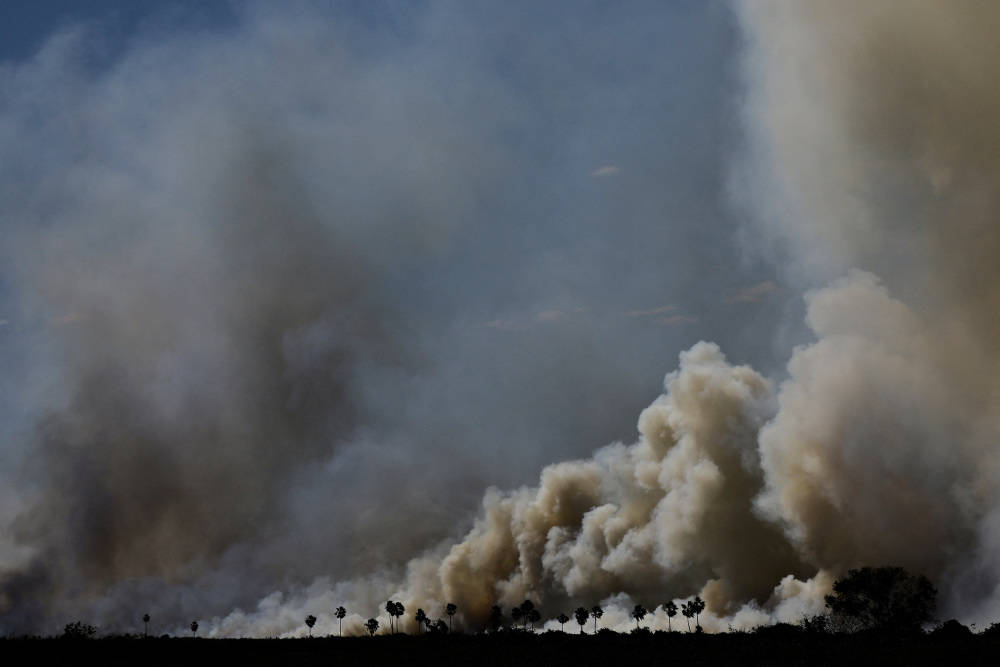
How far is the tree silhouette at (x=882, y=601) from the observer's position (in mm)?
195125

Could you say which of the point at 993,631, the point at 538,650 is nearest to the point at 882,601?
the point at 993,631

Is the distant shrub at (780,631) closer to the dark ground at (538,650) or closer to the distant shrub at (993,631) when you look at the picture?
the dark ground at (538,650)

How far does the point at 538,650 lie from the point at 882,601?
9581 centimetres

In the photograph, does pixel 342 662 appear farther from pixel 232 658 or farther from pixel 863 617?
pixel 863 617

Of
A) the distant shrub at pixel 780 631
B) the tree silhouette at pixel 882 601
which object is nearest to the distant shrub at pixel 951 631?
the distant shrub at pixel 780 631

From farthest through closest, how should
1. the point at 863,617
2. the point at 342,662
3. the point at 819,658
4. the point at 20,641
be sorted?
the point at 863,617 < the point at 20,641 < the point at 342,662 < the point at 819,658

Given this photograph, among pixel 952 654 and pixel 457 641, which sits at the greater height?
pixel 457 641

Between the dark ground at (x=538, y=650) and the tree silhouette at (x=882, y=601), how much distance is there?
39289 millimetres

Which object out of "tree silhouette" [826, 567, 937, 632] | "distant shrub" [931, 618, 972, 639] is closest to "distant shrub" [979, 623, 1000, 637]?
"distant shrub" [931, 618, 972, 639]

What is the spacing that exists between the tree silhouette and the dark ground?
3929cm

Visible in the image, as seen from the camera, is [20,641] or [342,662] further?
[20,641]

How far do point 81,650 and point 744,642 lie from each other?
362 feet

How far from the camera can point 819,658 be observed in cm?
11769

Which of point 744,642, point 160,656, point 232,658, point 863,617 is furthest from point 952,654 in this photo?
point 160,656
